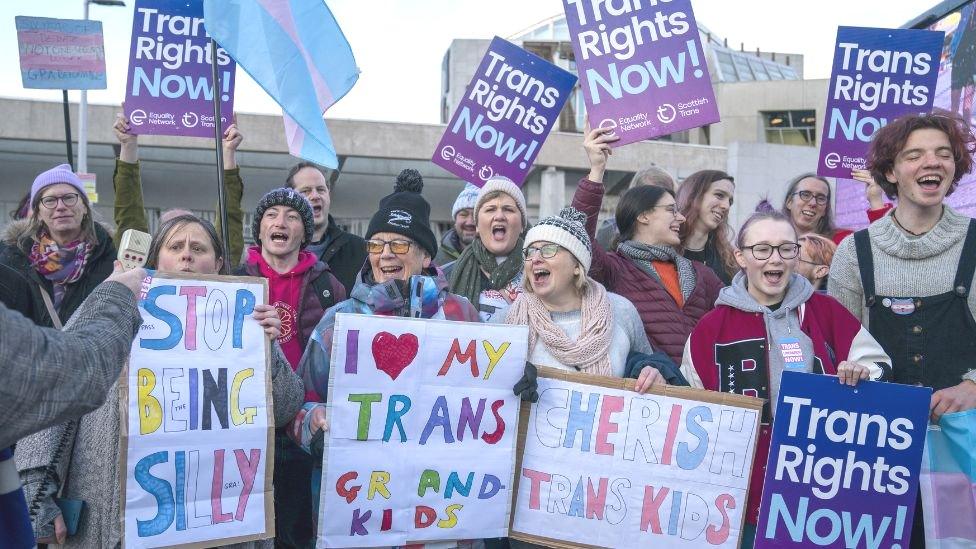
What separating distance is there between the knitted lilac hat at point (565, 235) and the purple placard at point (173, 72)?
2.84 meters

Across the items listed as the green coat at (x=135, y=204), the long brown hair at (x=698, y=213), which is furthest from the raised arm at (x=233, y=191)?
the long brown hair at (x=698, y=213)

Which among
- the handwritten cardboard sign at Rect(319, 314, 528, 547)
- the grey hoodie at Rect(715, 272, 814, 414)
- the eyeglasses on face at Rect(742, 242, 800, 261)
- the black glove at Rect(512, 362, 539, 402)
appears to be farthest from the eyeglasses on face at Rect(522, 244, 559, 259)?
the eyeglasses on face at Rect(742, 242, 800, 261)

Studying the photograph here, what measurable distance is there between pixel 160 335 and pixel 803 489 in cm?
256

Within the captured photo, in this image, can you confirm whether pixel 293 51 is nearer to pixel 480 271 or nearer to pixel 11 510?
pixel 480 271

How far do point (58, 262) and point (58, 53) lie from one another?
13.3ft

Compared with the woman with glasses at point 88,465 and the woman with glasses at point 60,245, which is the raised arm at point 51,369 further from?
the woman with glasses at point 60,245

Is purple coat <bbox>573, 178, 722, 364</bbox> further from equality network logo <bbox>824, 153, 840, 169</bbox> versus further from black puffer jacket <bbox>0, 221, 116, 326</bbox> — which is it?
black puffer jacket <bbox>0, 221, 116, 326</bbox>

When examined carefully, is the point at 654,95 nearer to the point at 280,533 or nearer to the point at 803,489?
the point at 803,489

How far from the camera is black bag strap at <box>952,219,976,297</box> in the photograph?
373 centimetres

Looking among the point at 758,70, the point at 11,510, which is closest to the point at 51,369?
the point at 11,510

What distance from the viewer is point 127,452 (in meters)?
3.41

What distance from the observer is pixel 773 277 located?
396cm

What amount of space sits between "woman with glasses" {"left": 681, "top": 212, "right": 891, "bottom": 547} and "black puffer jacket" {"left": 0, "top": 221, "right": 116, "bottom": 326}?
288 cm

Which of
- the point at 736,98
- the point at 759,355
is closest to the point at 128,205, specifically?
the point at 759,355
